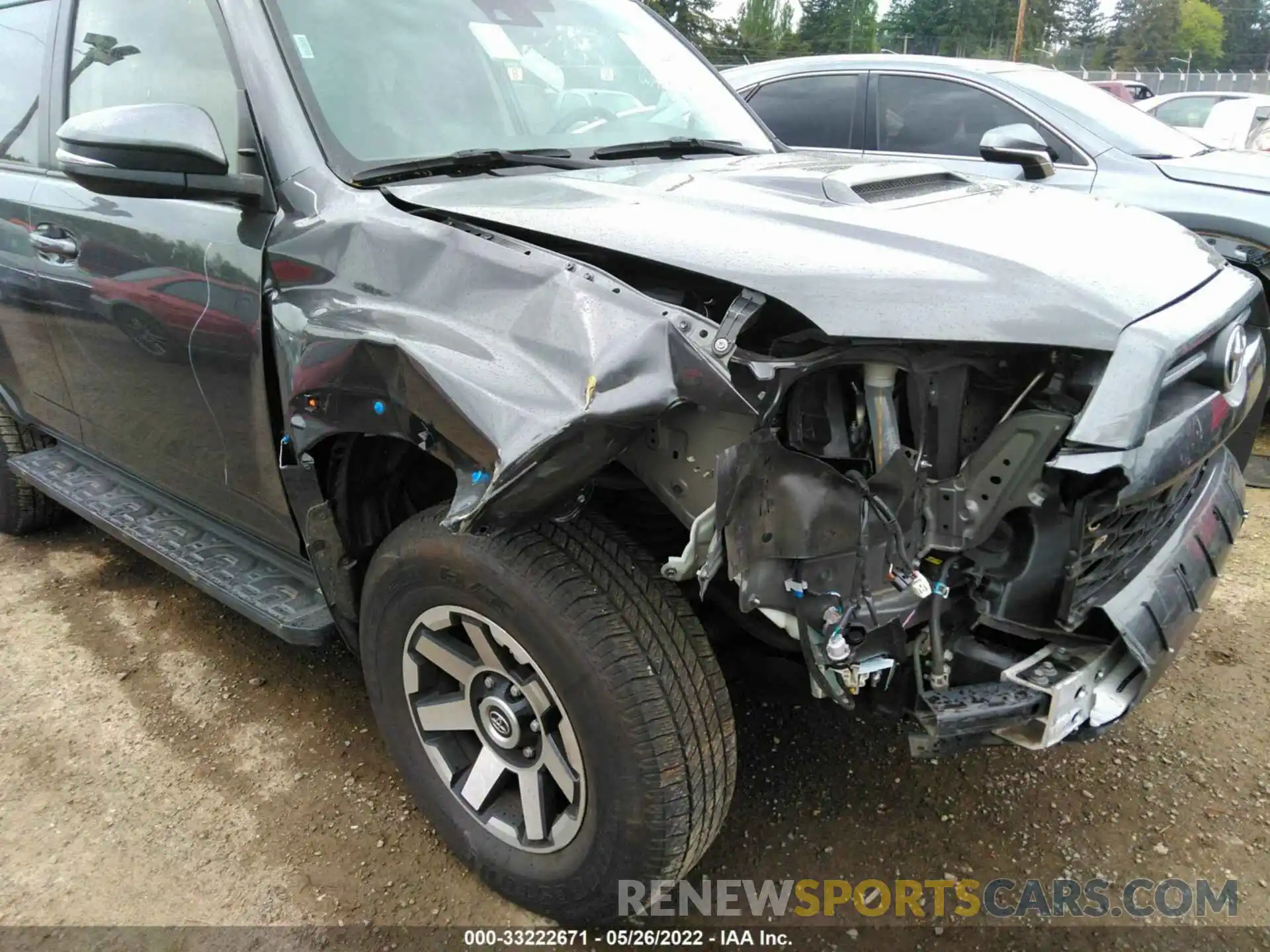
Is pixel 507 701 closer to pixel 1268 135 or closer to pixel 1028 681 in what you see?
pixel 1028 681

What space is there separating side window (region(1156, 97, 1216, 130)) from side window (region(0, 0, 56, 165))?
13646 mm

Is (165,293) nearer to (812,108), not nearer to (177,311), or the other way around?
(177,311)

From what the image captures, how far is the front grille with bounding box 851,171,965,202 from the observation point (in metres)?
1.96

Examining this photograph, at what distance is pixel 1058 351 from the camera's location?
1510 mm

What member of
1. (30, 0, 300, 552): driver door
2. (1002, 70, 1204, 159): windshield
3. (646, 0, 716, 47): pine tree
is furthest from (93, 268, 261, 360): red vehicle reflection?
(646, 0, 716, 47): pine tree

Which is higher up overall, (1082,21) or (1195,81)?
(1082,21)

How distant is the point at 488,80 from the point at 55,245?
140 centimetres

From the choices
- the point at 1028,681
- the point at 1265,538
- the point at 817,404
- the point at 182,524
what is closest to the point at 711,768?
the point at 1028,681

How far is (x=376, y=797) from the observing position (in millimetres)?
2438

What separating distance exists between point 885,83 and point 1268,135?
21.3ft

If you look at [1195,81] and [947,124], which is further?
[1195,81]

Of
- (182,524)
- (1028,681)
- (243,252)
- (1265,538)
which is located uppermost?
(243,252)

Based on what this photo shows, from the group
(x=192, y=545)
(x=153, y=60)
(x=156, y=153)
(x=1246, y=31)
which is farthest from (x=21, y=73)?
(x=1246, y=31)

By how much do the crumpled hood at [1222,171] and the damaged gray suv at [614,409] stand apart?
278 centimetres
